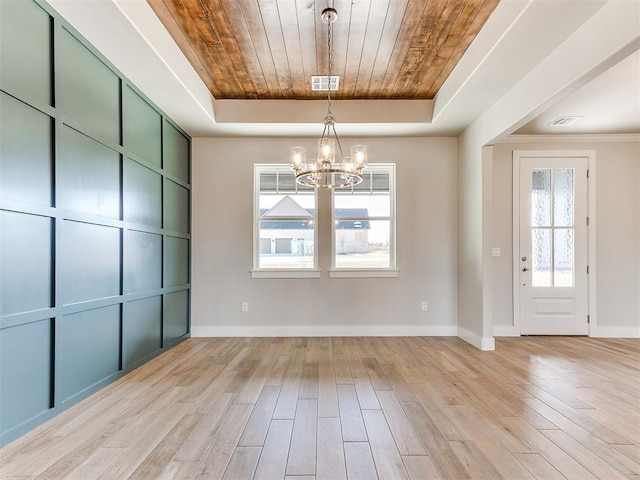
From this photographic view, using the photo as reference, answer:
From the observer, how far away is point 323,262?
4.71 meters

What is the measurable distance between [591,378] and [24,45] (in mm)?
4935

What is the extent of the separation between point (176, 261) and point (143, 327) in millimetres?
→ 1021

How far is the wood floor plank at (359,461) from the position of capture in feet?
5.49

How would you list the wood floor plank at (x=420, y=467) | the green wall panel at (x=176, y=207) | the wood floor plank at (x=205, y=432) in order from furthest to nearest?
the green wall panel at (x=176, y=207) → the wood floor plank at (x=205, y=432) → the wood floor plank at (x=420, y=467)

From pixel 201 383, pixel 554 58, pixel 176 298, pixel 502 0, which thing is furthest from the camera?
pixel 176 298

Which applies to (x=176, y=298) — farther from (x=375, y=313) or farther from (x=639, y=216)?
(x=639, y=216)

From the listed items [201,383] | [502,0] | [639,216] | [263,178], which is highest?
[502,0]

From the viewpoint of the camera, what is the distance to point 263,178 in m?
4.83

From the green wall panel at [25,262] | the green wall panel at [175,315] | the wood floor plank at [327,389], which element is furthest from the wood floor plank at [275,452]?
the green wall panel at [175,315]

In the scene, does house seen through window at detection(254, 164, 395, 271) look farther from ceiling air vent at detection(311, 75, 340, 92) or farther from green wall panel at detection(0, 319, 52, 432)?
green wall panel at detection(0, 319, 52, 432)

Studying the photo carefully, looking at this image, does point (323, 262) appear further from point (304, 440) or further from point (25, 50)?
point (25, 50)

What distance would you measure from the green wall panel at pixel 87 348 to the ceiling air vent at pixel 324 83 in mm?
2988

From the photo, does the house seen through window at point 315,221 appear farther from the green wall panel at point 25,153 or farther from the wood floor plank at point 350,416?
the green wall panel at point 25,153

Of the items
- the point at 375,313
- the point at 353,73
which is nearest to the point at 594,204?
the point at 375,313
